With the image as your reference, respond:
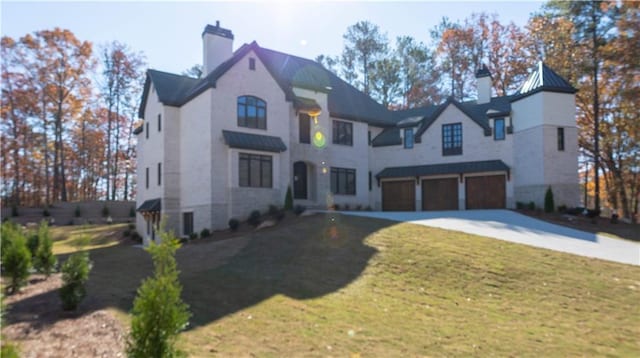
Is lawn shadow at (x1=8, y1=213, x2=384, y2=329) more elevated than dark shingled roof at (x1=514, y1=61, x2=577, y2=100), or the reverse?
dark shingled roof at (x1=514, y1=61, x2=577, y2=100)

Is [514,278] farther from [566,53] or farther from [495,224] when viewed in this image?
[566,53]

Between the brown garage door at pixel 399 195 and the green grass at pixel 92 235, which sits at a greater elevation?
the brown garage door at pixel 399 195

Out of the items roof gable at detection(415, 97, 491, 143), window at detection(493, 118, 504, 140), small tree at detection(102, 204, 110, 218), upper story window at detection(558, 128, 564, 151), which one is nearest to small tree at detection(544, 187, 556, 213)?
upper story window at detection(558, 128, 564, 151)

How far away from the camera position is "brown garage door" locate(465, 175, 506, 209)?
91.1ft

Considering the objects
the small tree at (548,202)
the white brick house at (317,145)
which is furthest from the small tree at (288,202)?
the small tree at (548,202)

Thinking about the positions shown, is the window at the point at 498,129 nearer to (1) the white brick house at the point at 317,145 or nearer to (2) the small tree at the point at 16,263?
(1) the white brick house at the point at 317,145

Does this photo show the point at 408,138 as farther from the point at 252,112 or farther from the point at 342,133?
the point at 252,112

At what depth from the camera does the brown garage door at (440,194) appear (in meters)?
29.2

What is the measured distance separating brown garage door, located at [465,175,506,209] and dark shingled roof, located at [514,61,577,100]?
5321 mm

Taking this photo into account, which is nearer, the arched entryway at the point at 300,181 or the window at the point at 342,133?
the arched entryway at the point at 300,181

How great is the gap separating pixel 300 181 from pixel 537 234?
1347cm

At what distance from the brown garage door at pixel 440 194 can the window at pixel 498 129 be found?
3628 millimetres

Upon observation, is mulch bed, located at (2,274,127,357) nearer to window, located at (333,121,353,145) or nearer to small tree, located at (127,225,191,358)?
small tree, located at (127,225,191,358)

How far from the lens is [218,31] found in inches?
1048
